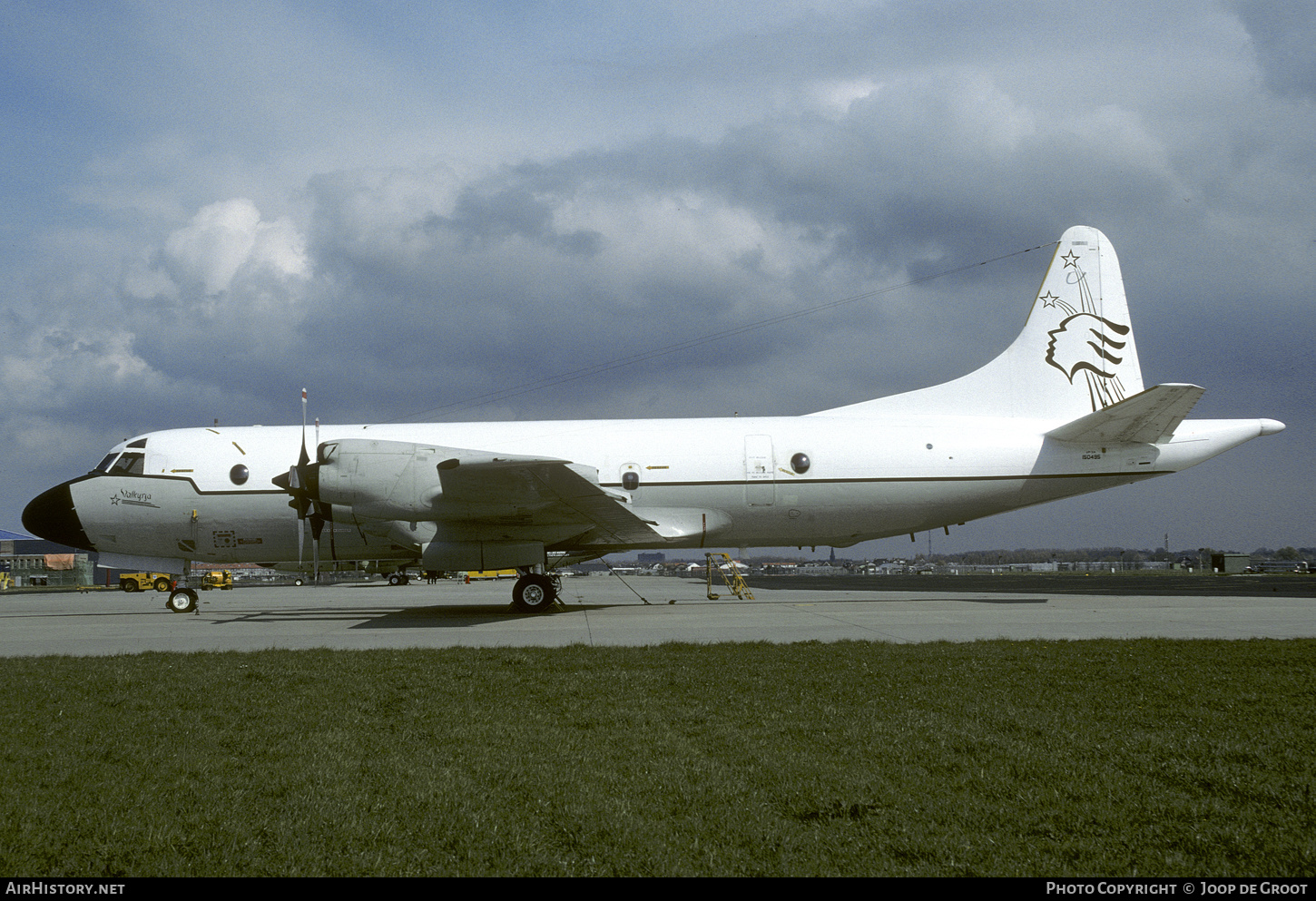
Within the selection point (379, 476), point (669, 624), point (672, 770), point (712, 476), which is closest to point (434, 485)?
point (379, 476)

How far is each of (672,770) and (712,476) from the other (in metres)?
13.6

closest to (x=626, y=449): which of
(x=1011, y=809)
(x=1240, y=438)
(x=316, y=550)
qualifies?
(x=316, y=550)

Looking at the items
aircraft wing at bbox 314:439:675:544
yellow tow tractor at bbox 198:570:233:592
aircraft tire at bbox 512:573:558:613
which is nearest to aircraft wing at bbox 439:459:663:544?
aircraft wing at bbox 314:439:675:544

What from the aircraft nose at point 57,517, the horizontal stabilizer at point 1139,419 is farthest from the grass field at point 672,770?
the aircraft nose at point 57,517

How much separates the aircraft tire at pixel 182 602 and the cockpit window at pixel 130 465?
373 centimetres

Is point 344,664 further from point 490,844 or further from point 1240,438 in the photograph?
point 1240,438

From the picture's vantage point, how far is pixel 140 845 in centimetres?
398

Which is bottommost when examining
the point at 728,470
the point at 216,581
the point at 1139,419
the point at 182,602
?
the point at 216,581

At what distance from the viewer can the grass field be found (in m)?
3.87

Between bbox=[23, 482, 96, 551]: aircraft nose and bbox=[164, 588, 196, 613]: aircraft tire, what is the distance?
2.47 meters

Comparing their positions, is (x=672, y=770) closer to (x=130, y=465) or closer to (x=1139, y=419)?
(x=1139, y=419)

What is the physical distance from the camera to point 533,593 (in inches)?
715

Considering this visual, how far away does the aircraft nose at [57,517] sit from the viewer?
19.2 metres

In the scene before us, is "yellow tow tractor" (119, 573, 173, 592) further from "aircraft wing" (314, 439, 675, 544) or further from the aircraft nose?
"aircraft wing" (314, 439, 675, 544)
